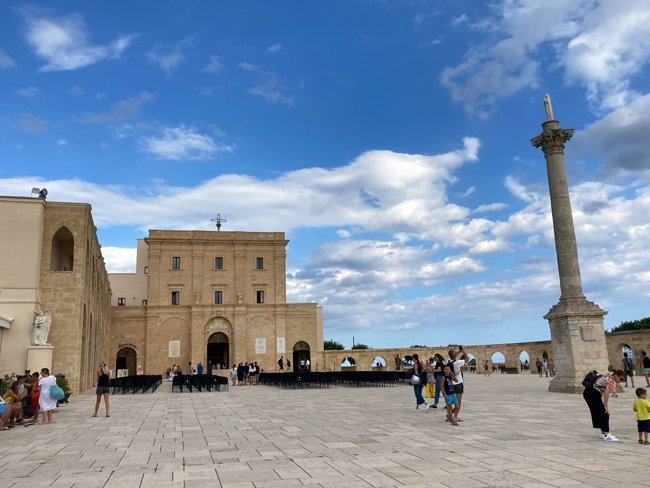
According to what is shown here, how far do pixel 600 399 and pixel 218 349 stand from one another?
43.7 m

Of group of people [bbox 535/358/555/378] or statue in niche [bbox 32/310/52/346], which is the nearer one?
statue in niche [bbox 32/310/52/346]

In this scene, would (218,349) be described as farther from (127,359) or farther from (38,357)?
(38,357)

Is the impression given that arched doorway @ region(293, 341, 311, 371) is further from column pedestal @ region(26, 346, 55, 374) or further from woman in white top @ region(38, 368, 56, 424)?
woman in white top @ region(38, 368, 56, 424)

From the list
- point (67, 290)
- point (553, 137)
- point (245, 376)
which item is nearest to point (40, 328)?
point (67, 290)

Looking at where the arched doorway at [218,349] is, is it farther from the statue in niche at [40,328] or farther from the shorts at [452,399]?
the shorts at [452,399]

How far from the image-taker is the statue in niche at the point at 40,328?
837 inches

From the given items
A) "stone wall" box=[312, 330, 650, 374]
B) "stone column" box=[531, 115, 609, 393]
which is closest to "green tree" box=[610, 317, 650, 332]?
"stone wall" box=[312, 330, 650, 374]

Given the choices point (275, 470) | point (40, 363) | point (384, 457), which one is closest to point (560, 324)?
point (384, 457)

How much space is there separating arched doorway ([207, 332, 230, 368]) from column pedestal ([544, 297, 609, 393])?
1310 inches

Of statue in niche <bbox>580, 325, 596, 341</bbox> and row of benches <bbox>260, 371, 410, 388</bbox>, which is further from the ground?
statue in niche <bbox>580, 325, 596, 341</bbox>

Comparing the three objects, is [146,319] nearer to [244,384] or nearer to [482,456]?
[244,384]

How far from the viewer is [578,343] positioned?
63.5 feet

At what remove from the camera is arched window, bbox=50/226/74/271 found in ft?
85.4

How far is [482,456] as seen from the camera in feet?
25.5
